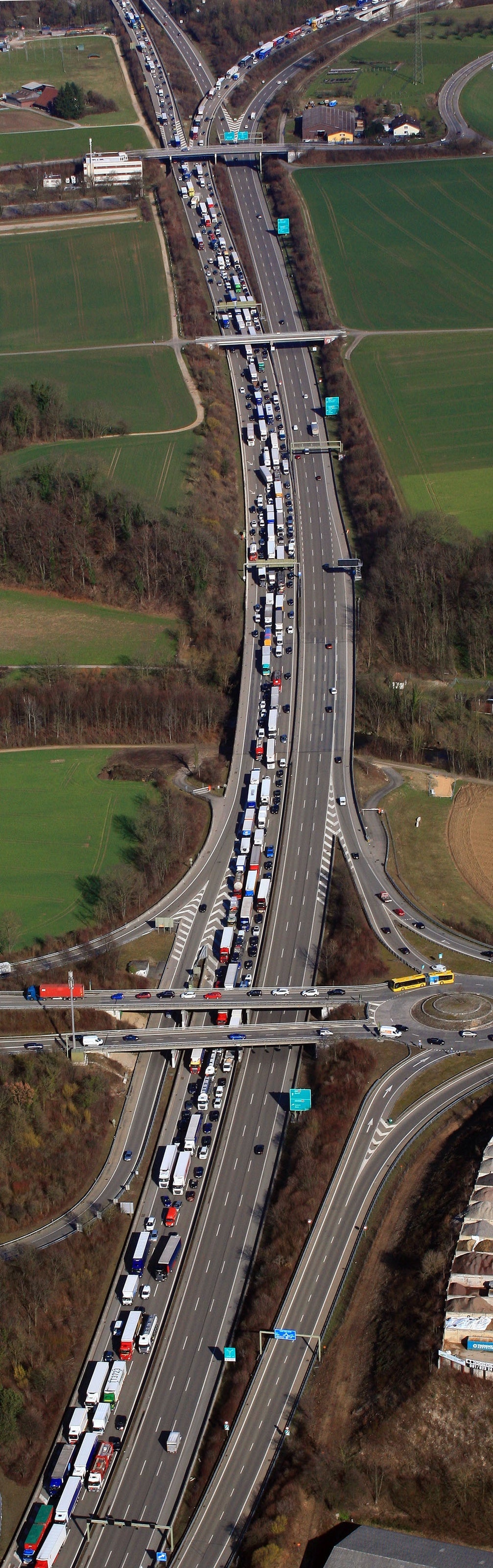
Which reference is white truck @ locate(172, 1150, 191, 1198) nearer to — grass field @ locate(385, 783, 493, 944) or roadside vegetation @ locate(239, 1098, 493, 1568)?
roadside vegetation @ locate(239, 1098, 493, 1568)

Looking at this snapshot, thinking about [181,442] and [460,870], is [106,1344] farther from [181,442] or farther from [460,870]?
[181,442]

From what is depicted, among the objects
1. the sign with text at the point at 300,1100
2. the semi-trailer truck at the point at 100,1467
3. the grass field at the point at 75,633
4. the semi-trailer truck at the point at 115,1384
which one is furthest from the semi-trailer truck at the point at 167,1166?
the grass field at the point at 75,633

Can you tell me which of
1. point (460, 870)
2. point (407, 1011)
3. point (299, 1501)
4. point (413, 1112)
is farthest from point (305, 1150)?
point (460, 870)

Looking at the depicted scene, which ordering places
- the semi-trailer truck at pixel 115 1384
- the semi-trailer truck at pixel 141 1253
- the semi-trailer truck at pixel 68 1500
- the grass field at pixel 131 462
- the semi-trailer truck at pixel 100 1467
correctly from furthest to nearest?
the grass field at pixel 131 462
the semi-trailer truck at pixel 141 1253
the semi-trailer truck at pixel 115 1384
the semi-trailer truck at pixel 100 1467
the semi-trailer truck at pixel 68 1500

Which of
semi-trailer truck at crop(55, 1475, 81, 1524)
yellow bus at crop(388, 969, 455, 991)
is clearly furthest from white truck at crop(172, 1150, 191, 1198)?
yellow bus at crop(388, 969, 455, 991)

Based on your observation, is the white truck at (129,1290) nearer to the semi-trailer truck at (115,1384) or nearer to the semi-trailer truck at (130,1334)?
the semi-trailer truck at (130,1334)

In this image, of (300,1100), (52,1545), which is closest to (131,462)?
(300,1100)
